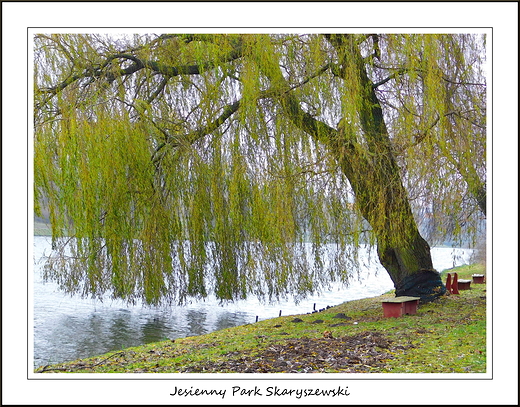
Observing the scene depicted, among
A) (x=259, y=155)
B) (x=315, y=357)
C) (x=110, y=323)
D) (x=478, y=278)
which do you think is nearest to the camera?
(x=315, y=357)

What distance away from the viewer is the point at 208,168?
14.5ft

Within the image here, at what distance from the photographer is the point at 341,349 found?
4.26 m

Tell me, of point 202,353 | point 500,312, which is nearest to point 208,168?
point 202,353

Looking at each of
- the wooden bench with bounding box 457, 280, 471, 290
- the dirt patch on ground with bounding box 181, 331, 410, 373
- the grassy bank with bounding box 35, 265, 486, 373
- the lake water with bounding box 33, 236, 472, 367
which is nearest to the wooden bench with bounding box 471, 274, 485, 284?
the lake water with bounding box 33, 236, 472, 367

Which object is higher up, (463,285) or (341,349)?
(463,285)

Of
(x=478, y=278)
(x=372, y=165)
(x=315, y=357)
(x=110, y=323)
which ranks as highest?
(x=372, y=165)

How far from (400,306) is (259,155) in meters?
2.30

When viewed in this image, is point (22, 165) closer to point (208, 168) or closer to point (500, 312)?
point (208, 168)

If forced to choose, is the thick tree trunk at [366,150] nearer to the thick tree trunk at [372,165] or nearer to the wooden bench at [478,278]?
the thick tree trunk at [372,165]

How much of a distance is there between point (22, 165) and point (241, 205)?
161 cm

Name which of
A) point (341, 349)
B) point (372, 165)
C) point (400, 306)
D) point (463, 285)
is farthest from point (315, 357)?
point (463, 285)

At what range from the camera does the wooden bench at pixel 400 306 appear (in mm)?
5578

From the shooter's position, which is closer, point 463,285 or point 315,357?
point 315,357

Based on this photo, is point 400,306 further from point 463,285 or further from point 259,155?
point 463,285
